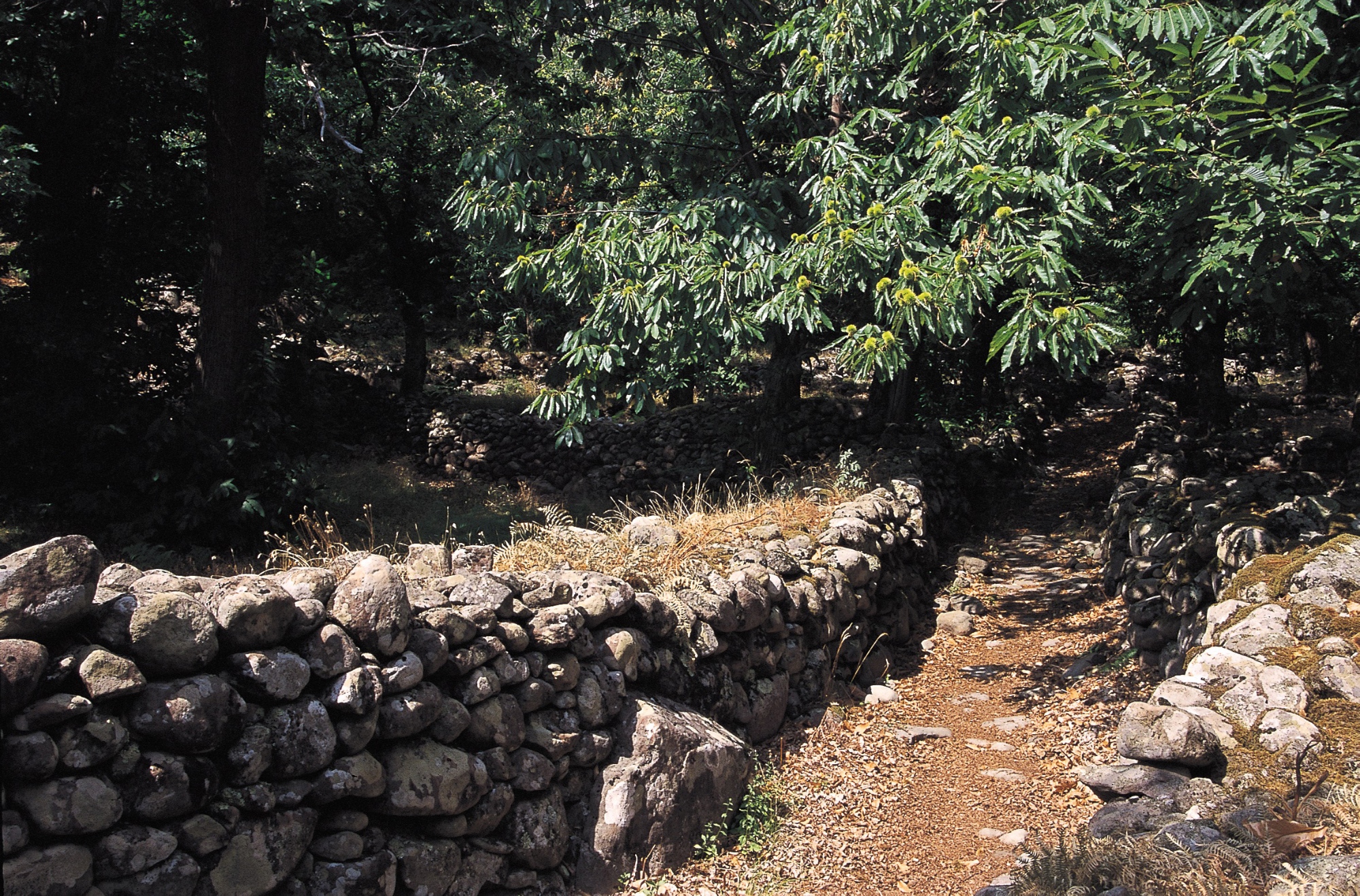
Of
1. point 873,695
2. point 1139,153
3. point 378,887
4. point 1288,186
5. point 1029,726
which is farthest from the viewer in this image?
point 873,695

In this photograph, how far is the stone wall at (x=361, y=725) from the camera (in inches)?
94.2

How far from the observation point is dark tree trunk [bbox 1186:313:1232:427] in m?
11.1

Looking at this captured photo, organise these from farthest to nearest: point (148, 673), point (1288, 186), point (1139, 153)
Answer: point (1139, 153) < point (1288, 186) < point (148, 673)

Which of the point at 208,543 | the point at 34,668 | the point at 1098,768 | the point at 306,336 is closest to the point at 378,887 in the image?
the point at 34,668

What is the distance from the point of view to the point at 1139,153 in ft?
17.4

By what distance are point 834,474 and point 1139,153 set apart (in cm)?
428

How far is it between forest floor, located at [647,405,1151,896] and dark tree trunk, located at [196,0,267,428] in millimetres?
6548

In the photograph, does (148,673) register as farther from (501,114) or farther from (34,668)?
(501,114)

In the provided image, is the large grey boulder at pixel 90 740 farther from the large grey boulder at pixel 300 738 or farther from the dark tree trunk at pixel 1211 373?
the dark tree trunk at pixel 1211 373

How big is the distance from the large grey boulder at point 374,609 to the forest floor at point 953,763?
1601mm

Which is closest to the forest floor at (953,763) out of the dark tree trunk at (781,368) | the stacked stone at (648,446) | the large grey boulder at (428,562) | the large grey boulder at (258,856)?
the large grey boulder at (258,856)

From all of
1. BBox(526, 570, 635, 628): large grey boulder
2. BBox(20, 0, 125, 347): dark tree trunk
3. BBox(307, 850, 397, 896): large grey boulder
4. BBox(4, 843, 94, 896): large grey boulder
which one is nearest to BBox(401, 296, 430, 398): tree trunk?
BBox(20, 0, 125, 347): dark tree trunk

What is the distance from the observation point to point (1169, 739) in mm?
3803

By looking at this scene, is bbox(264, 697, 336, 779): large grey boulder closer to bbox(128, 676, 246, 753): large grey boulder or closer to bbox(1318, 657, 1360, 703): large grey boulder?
bbox(128, 676, 246, 753): large grey boulder
